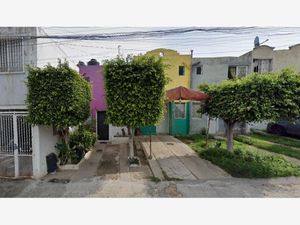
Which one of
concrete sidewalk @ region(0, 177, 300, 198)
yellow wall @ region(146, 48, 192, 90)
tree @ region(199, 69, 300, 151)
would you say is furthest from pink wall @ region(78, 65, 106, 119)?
tree @ region(199, 69, 300, 151)

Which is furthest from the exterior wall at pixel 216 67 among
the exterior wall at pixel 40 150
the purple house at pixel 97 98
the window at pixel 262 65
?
the exterior wall at pixel 40 150

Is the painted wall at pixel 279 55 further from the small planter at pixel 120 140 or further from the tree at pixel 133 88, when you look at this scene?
the tree at pixel 133 88

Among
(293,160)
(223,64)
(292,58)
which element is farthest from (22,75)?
(292,58)

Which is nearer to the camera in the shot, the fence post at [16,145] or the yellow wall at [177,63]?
the fence post at [16,145]

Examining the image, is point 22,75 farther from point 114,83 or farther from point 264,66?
point 264,66

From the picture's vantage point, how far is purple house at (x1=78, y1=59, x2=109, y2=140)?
11.6 metres

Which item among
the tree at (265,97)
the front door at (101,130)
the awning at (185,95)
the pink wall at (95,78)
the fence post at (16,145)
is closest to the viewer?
the fence post at (16,145)

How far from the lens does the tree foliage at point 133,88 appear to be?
608 cm

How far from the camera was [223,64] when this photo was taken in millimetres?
13781

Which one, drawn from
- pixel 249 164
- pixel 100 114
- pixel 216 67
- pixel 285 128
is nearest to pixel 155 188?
pixel 249 164

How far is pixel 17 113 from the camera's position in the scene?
616cm

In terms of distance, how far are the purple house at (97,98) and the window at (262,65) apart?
11.1m

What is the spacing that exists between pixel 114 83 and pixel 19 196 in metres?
3.89

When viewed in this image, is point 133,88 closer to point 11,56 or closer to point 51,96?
point 51,96
